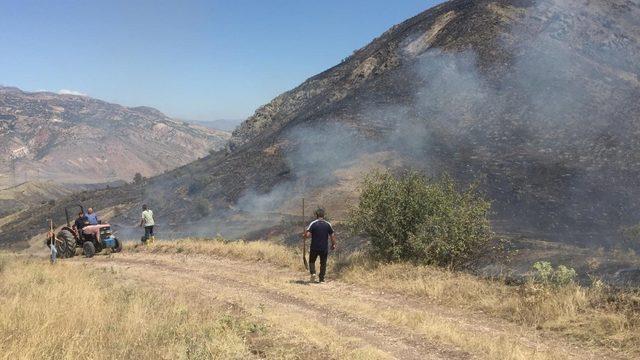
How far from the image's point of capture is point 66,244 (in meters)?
18.2

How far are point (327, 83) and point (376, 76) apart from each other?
1346cm

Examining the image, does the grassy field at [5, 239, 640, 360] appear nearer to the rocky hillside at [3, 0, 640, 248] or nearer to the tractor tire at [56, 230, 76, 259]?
the tractor tire at [56, 230, 76, 259]

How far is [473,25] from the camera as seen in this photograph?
44469mm

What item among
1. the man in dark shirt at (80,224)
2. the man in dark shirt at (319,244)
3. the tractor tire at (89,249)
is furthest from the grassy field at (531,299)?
the man in dark shirt at (80,224)

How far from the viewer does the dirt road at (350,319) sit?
23.4 feet

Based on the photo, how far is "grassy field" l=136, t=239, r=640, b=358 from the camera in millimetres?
7727

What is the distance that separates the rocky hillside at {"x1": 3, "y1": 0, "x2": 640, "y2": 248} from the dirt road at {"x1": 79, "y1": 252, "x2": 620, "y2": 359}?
15.9m

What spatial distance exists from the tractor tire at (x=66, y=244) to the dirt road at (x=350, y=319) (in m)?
4.88

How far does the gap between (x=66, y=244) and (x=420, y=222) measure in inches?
488

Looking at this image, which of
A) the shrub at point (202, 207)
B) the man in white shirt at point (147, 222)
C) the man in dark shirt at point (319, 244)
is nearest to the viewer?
the man in dark shirt at point (319, 244)

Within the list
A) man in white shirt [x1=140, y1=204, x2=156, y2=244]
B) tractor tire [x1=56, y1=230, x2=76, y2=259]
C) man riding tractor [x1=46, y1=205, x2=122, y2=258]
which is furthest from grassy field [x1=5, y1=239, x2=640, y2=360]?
man in white shirt [x1=140, y1=204, x2=156, y2=244]

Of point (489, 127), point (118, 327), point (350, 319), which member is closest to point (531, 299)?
point (350, 319)

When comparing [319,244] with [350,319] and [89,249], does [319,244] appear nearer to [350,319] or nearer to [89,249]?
[350,319]

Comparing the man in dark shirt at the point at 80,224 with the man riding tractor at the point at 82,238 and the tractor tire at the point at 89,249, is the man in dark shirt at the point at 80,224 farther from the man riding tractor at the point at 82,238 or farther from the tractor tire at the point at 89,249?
the tractor tire at the point at 89,249
